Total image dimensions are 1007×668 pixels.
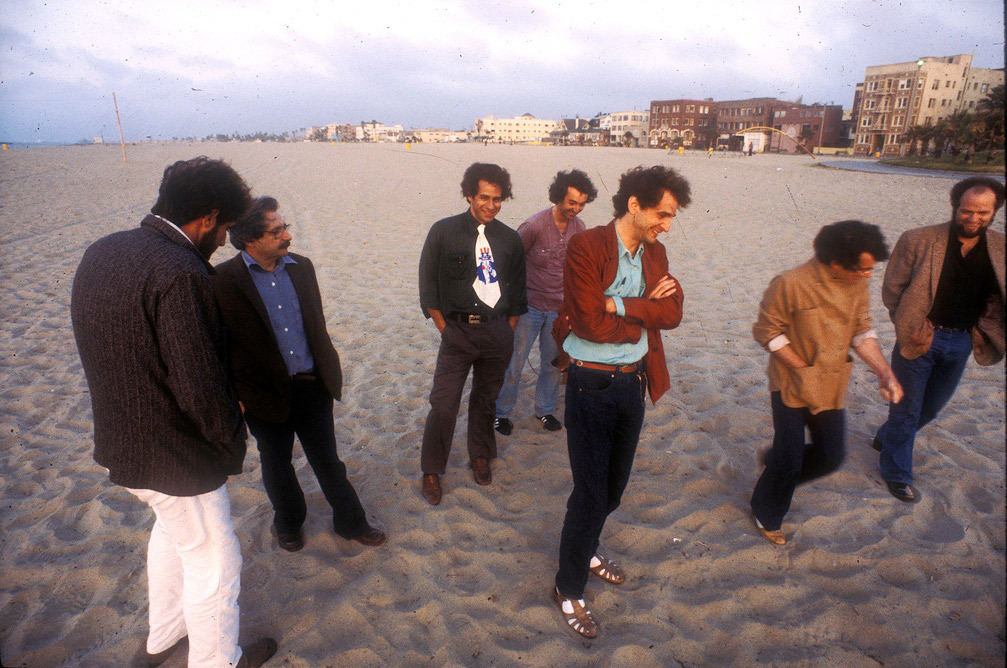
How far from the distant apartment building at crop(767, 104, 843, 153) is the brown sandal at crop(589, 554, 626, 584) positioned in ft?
272

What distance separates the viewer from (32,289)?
7.76 m

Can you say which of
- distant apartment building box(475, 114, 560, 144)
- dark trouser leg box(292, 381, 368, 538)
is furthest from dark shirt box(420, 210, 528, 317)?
distant apartment building box(475, 114, 560, 144)

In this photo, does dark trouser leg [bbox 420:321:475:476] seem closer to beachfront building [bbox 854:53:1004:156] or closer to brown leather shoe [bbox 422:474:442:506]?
brown leather shoe [bbox 422:474:442:506]

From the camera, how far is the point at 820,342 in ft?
8.52

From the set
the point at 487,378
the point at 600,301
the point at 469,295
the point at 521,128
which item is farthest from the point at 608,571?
the point at 521,128

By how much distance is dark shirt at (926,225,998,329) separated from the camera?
296 centimetres

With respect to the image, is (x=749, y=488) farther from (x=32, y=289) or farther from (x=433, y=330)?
(x=32, y=289)

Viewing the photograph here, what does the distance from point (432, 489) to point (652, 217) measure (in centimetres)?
230

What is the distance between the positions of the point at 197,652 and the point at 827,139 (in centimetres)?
9366

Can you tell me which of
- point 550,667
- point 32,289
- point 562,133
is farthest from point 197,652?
point 562,133

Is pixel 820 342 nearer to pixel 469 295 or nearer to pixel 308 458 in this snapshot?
pixel 469 295

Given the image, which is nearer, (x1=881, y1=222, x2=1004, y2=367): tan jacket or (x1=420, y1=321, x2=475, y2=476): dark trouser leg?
(x1=881, y1=222, x2=1004, y2=367): tan jacket

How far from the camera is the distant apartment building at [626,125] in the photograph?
110 meters

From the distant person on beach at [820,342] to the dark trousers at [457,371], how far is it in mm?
1549
